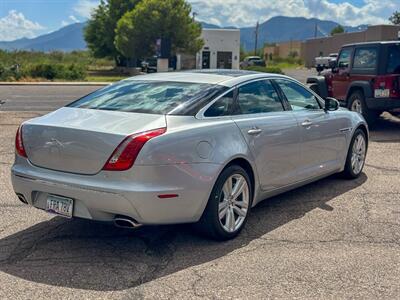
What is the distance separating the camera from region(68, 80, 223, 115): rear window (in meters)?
4.45

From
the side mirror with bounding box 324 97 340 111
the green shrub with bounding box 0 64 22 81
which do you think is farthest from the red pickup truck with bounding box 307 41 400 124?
the green shrub with bounding box 0 64 22 81

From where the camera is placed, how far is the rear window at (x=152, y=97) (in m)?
4.45

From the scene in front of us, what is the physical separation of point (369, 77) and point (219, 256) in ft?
26.4

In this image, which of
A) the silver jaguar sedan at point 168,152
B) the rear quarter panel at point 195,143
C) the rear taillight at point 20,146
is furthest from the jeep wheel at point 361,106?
the rear taillight at point 20,146

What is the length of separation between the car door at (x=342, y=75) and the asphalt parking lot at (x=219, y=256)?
6.50 m

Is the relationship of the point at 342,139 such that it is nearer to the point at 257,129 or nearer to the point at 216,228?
the point at 257,129

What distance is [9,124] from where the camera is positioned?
37.8ft

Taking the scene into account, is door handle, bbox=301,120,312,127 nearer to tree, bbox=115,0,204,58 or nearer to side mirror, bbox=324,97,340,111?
side mirror, bbox=324,97,340,111

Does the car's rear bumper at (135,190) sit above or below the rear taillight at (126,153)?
below

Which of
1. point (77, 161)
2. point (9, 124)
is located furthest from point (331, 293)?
point (9, 124)

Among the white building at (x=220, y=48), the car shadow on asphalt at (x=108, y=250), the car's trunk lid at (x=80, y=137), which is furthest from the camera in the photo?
the white building at (x=220, y=48)

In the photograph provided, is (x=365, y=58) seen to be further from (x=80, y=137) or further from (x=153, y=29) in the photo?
(x=153, y=29)

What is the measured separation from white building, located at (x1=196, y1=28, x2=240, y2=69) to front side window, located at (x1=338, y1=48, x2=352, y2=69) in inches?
1580

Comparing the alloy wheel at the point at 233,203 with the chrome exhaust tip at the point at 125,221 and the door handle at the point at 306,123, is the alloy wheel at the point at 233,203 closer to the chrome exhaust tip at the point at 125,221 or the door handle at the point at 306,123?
the chrome exhaust tip at the point at 125,221
